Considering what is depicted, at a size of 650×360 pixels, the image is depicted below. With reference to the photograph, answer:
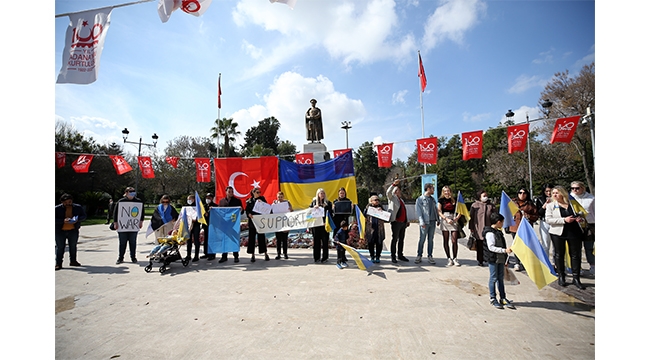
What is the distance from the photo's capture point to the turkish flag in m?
11.3

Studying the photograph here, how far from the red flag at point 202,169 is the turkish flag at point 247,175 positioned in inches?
114

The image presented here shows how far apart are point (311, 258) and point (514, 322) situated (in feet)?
16.3

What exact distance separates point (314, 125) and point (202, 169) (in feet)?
18.8

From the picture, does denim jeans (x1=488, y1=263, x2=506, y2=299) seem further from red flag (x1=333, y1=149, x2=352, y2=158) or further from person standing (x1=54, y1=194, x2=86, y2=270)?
person standing (x1=54, y1=194, x2=86, y2=270)

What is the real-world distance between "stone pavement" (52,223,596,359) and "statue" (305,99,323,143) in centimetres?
803

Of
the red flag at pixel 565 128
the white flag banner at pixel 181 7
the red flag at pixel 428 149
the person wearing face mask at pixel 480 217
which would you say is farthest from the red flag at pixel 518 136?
the white flag banner at pixel 181 7

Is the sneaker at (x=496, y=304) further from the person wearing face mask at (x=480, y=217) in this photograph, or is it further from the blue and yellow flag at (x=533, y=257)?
the person wearing face mask at (x=480, y=217)

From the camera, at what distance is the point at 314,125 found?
43.6ft

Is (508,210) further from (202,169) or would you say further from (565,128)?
(202,169)

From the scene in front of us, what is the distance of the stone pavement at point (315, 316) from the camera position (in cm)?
306

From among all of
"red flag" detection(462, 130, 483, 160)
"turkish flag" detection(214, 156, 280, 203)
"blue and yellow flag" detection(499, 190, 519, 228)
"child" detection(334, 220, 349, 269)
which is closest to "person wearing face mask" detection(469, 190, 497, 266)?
"blue and yellow flag" detection(499, 190, 519, 228)

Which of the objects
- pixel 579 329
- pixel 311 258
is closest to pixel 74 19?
pixel 311 258

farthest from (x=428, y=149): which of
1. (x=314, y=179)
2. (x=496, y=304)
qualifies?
(x=496, y=304)

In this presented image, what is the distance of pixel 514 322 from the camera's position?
362cm
